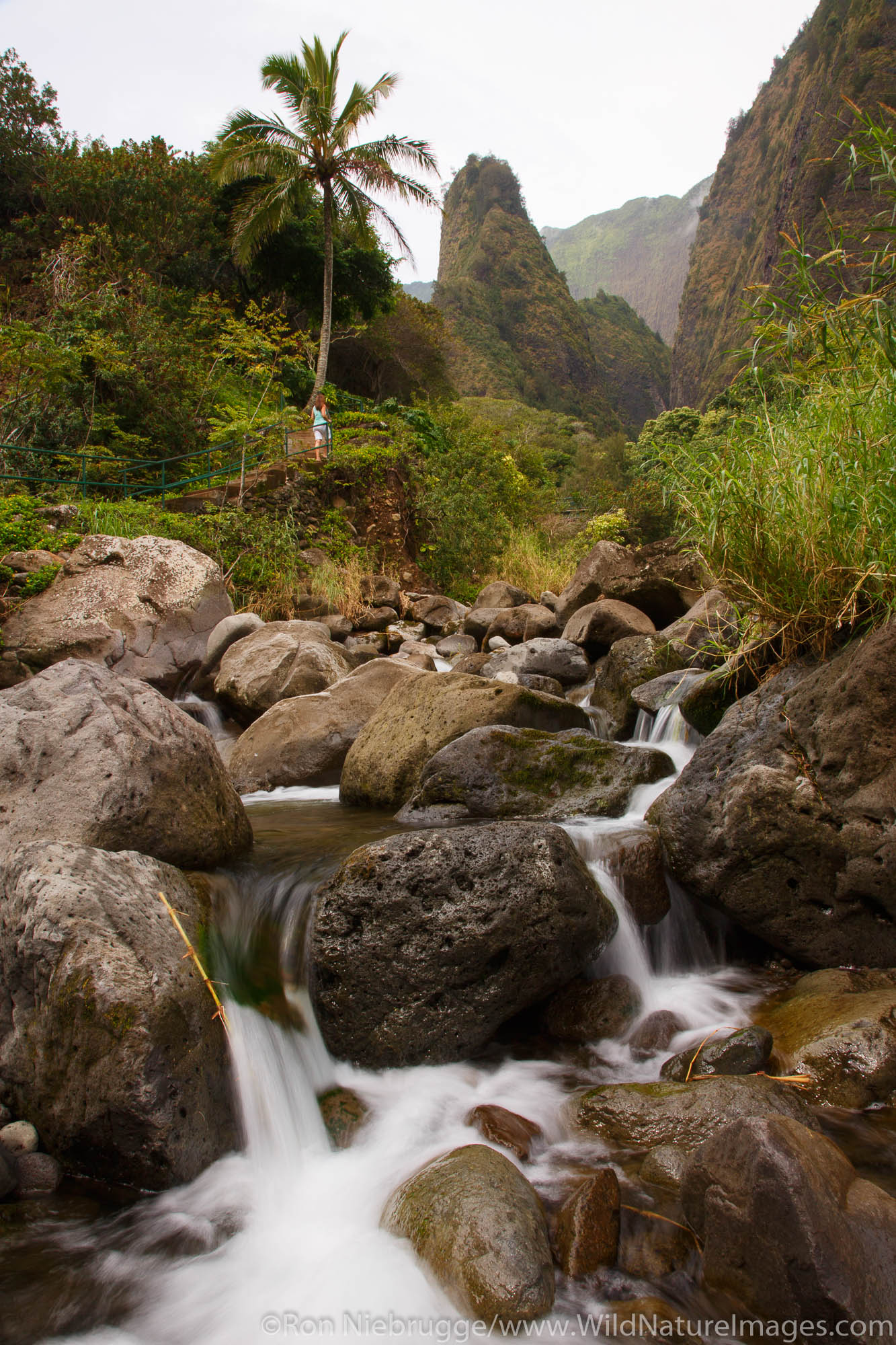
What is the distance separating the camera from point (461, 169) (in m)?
86.6

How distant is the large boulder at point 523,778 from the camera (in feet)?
17.9

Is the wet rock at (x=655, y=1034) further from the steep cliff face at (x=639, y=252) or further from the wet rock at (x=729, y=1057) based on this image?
the steep cliff face at (x=639, y=252)

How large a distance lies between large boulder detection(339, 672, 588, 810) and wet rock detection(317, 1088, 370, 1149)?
9.59 ft

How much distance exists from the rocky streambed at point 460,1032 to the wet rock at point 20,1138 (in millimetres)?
15

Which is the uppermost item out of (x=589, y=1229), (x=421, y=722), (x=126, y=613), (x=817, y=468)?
(x=817, y=468)

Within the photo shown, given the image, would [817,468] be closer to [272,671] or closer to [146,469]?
[272,671]

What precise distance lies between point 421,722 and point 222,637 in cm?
507

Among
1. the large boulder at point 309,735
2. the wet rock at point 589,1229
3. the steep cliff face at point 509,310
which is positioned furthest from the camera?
the steep cliff face at point 509,310

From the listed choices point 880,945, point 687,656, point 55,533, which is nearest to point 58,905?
point 880,945

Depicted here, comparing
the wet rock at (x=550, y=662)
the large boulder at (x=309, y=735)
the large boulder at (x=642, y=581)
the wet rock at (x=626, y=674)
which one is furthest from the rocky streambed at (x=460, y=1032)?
the large boulder at (x=642, y=581)

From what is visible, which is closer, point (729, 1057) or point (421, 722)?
point (729, 1057)

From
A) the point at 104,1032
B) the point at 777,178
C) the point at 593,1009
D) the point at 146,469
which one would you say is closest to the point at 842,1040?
the point at 593,1009

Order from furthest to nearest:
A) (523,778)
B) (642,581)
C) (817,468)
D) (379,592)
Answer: (379,592) → (642,581) → (523,778) → (817,468)

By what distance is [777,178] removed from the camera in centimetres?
6062
